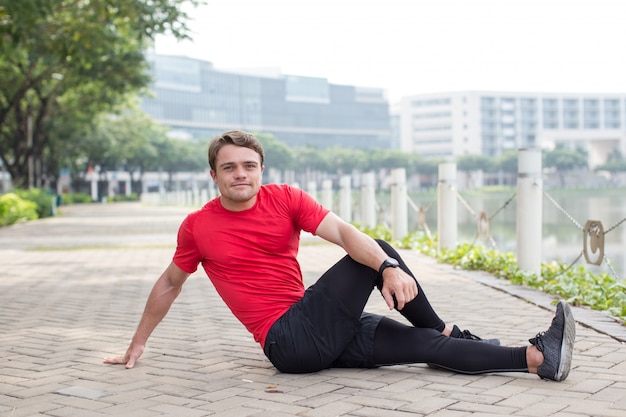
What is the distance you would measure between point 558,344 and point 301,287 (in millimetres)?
1221

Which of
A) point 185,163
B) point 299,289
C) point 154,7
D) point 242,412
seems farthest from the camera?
point 185,163

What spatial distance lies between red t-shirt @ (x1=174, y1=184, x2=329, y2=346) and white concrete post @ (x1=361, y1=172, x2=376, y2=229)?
1175cm

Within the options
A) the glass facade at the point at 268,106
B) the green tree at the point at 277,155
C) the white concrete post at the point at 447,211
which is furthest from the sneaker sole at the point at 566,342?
the glass facade at the point at 268,106

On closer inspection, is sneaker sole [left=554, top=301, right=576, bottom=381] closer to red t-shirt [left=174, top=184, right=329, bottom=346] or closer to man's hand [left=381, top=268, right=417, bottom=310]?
man's hand [left=381, top=268, right=417, bottom=310]

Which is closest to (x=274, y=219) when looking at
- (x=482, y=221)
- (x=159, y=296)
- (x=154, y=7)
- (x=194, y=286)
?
→ (x=159, y=296)

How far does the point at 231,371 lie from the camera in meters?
4.36

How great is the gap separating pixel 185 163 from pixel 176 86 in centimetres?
4244

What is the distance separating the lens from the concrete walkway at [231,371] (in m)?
3.53

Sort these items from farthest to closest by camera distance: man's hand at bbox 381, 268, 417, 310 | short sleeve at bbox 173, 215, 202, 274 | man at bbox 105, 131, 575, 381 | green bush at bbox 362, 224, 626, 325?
green bush at bbox 362, 224, 626, 325 < short sleeve at bbox 173, 215, 202, 274 < man at bbox 105, 131, 575, 381 < man's hand at bbox 381, 268, 417, 310

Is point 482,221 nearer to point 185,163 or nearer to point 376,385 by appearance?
point 376,385

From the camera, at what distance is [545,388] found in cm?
370

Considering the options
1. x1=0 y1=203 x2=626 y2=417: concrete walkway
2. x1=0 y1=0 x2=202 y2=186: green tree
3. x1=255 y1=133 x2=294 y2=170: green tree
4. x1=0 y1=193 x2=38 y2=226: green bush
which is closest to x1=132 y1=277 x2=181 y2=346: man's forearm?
x1=0 y1=203 x2=626 y2=417: concrete walkway

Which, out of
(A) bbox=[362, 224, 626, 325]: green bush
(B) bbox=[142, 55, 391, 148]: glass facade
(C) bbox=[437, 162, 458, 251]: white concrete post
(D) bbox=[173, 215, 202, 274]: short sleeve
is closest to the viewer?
(D) bbox=[173, 215, 202, 274]: short sleeve

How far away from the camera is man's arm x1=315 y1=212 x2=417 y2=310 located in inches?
144
